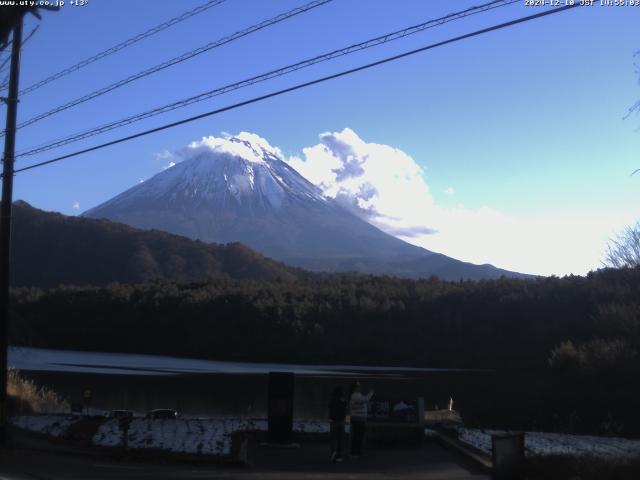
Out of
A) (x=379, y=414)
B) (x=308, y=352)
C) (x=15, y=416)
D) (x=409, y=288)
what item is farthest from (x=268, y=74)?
(x=409, y=288)

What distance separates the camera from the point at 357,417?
1449cm

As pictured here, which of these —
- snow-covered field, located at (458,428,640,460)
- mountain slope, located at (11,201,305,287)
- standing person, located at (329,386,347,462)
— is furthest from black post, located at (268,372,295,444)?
mountain slope, located at (11,201,305,287)

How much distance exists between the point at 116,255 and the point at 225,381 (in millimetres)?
82578

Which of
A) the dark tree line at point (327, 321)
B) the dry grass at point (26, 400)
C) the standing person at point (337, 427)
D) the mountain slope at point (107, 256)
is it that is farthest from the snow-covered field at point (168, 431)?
the mountain slope at point (107, 256)

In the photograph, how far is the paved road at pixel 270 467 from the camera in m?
12.4

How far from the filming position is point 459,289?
342 ft

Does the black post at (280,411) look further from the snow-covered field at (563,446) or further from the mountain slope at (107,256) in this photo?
the mountain slope at (107,256)

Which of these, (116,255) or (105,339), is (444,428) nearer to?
(105,339)

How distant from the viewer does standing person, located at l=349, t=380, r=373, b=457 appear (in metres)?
14.5

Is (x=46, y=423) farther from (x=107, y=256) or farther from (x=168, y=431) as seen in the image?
(x=107, y=256)

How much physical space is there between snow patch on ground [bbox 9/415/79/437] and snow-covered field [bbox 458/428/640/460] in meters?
8.06

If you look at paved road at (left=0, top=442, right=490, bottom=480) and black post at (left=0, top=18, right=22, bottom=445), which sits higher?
black post at (left=0, top=18, right=22, bottom=445)

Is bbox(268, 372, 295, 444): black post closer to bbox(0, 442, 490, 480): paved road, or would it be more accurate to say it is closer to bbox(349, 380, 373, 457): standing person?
bbox(0, 442, 490, 480): paved road

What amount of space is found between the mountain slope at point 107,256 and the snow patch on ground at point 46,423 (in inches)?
4190
